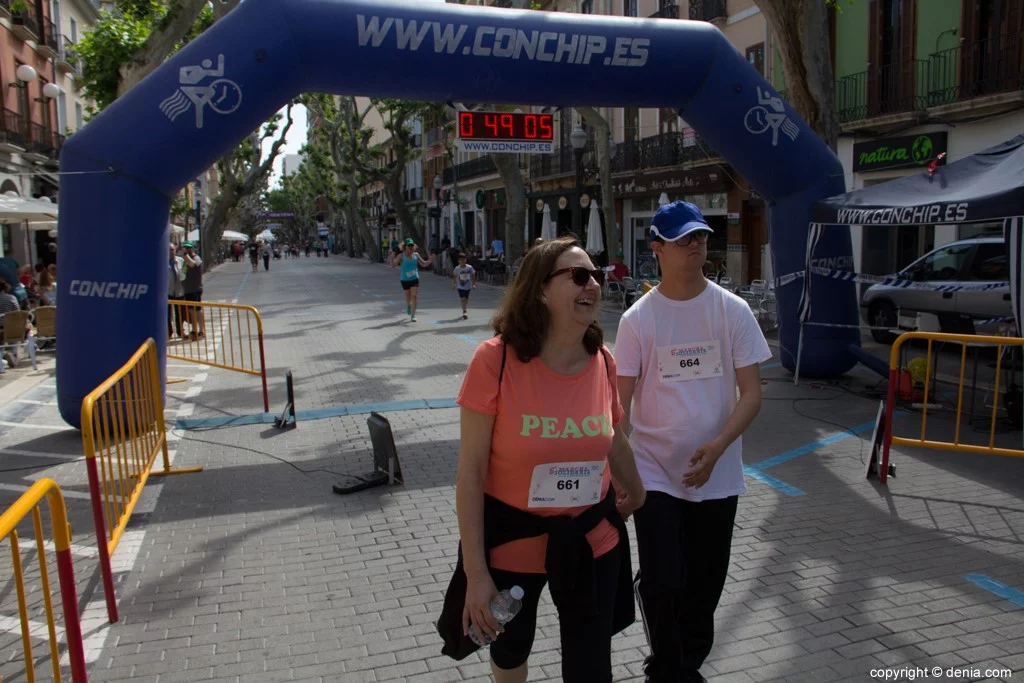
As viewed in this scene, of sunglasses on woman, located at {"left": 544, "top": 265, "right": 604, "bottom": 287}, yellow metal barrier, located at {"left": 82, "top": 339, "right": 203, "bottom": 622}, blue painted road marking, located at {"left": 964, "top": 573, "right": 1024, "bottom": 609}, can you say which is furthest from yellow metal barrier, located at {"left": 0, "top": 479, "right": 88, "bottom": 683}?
blue painted road marking, located at {"left": 964, "top": 573, "right": 1024, "bottom": 609}

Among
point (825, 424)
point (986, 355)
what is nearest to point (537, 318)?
point (825, 424)

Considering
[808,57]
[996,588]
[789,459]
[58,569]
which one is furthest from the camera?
[808,57]

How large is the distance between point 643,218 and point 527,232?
436 inches

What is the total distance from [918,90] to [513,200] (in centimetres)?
1285

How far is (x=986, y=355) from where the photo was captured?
11633 mm

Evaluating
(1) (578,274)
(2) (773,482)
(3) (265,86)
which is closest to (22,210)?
(3) (265,86)

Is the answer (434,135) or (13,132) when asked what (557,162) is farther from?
(434,135)

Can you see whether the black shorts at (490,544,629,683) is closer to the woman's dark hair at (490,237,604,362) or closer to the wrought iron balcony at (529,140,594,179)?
→ the woman's dark hair at (490,237,604,362)

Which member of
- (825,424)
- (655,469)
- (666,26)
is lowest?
(825,424)

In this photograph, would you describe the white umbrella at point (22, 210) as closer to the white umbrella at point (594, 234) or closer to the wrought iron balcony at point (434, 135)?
the white umbrella at point (594, 234)

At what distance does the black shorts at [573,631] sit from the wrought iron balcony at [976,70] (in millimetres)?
15142

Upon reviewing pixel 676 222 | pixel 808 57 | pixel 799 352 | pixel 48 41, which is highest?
pixel 48 41

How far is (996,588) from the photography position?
4219mm

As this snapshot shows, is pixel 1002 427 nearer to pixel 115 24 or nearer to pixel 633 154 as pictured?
pixel 115 24
